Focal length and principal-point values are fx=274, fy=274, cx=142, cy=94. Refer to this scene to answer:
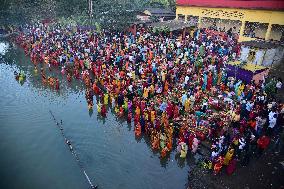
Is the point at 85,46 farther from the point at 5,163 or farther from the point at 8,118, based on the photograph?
the point at 5,163

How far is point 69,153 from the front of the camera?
1333 centimetres

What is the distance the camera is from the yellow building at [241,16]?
27.5 metres

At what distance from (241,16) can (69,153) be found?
2517 cm

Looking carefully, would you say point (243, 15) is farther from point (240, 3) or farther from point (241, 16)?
point (240, 3)

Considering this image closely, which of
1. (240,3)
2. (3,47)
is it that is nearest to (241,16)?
(240,3)

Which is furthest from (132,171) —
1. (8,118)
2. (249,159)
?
(8,118)

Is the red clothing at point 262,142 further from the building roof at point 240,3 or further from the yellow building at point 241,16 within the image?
the building roof at point 240,3

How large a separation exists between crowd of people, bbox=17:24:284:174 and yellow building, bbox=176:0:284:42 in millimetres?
4370

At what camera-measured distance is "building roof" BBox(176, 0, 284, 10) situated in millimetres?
26906

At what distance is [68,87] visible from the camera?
21094 millimetres

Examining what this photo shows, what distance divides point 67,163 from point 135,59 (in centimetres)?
1184

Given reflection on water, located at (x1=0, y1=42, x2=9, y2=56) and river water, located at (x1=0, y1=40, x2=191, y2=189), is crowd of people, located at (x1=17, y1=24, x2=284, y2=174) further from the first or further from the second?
reflection on water, located at (x1=0, y1=42, x2=9, y2=56)

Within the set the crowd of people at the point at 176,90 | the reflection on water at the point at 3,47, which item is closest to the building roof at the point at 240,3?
the crowd of people at the point at 176,90

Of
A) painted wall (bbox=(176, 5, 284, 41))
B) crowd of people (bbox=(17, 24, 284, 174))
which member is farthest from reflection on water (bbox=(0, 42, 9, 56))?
painted wall (bbox=(176, 5, 284, 41))
